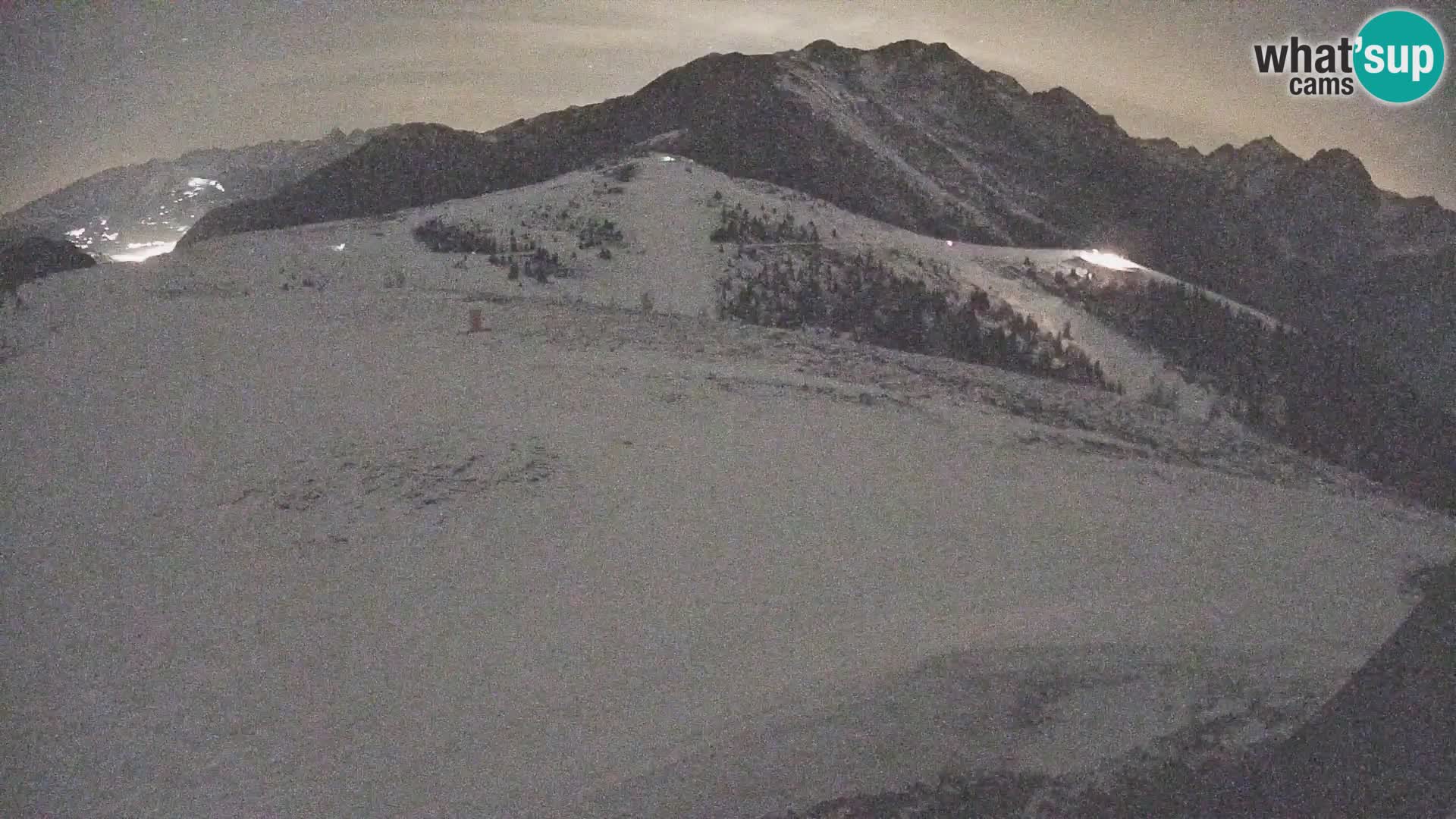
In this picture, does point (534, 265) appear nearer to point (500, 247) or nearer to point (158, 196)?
point (500, 247)

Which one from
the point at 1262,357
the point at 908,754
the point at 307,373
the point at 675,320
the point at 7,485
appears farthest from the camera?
the point at 1262,357

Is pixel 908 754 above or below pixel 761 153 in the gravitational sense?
below

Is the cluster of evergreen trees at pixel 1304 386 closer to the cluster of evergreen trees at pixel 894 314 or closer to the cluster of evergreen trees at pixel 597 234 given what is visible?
the cluster of evergreen trees at pixel 894 314

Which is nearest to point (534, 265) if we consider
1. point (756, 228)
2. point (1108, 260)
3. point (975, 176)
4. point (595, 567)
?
point (756, 228)

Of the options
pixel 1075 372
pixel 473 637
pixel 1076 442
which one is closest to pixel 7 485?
pixel 473 637

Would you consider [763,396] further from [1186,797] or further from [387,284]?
[387,284]

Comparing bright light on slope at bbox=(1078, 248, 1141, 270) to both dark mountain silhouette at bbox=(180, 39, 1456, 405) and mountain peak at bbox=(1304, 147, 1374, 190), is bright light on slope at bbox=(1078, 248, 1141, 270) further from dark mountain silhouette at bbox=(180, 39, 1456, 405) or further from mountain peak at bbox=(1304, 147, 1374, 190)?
mountain peak at bbox=(1304, 147, 1374, 190)
